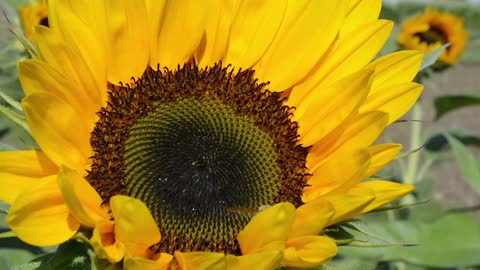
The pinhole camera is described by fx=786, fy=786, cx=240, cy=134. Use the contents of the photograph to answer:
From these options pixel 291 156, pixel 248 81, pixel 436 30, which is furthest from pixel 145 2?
pixel 436 30

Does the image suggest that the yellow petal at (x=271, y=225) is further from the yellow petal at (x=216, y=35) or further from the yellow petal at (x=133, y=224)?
the yellow petal at (x=216, y=35)

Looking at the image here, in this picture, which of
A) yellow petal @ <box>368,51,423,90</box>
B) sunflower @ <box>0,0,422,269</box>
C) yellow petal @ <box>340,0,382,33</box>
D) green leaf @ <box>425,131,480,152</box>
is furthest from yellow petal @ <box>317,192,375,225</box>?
green leaf @ <box>425,131,480,152</box>

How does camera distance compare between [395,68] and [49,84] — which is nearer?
[49,84]

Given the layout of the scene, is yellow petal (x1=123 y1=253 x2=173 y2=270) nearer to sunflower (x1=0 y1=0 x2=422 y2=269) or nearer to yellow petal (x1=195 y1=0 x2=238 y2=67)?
sunflower (x1=0 y1=0 x2=422 y2=269)

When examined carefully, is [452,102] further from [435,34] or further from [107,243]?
[107,243]

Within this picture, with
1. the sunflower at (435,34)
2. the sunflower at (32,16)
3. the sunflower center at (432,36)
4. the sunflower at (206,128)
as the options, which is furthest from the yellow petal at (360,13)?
the sunflower center at (432,36)

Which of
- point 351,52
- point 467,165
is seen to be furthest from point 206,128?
point 467,165

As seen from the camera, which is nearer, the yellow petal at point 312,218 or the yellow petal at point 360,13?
the yellow petal at point 312,218
